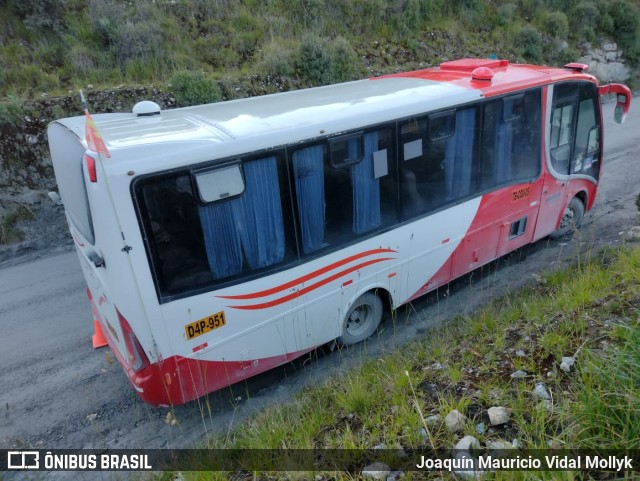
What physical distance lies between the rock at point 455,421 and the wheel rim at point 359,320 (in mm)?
2642

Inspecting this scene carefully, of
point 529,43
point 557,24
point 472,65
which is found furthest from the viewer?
point 557,24

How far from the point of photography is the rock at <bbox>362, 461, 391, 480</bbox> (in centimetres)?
300

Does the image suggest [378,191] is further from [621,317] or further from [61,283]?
[61,283]

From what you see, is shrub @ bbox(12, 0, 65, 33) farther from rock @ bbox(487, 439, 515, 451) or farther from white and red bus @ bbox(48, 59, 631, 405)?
rock @ bbox(487, 439, 515, 451)

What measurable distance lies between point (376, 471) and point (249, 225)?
2.48 metres

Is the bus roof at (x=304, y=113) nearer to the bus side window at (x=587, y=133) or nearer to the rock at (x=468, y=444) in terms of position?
the bus side window at (x=587, y=133)

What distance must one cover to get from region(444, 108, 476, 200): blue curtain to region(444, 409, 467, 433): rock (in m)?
3.41

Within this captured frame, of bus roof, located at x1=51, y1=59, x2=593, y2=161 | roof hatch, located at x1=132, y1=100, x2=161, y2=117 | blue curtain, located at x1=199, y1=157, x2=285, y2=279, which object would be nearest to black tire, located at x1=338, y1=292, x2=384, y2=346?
blue curtain, located at x1=199, y1=157, x2=285, y2=279

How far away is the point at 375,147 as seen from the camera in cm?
528

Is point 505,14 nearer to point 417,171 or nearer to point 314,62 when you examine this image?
point 314,62

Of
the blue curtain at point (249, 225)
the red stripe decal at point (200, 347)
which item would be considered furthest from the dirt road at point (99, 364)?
the blue curtain at point (249, 225)

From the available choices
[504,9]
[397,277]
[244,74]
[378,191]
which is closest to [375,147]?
[378,191]

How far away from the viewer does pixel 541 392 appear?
332 centimetres

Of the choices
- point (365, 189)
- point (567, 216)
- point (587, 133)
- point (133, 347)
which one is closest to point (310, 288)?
point (365, 189)
